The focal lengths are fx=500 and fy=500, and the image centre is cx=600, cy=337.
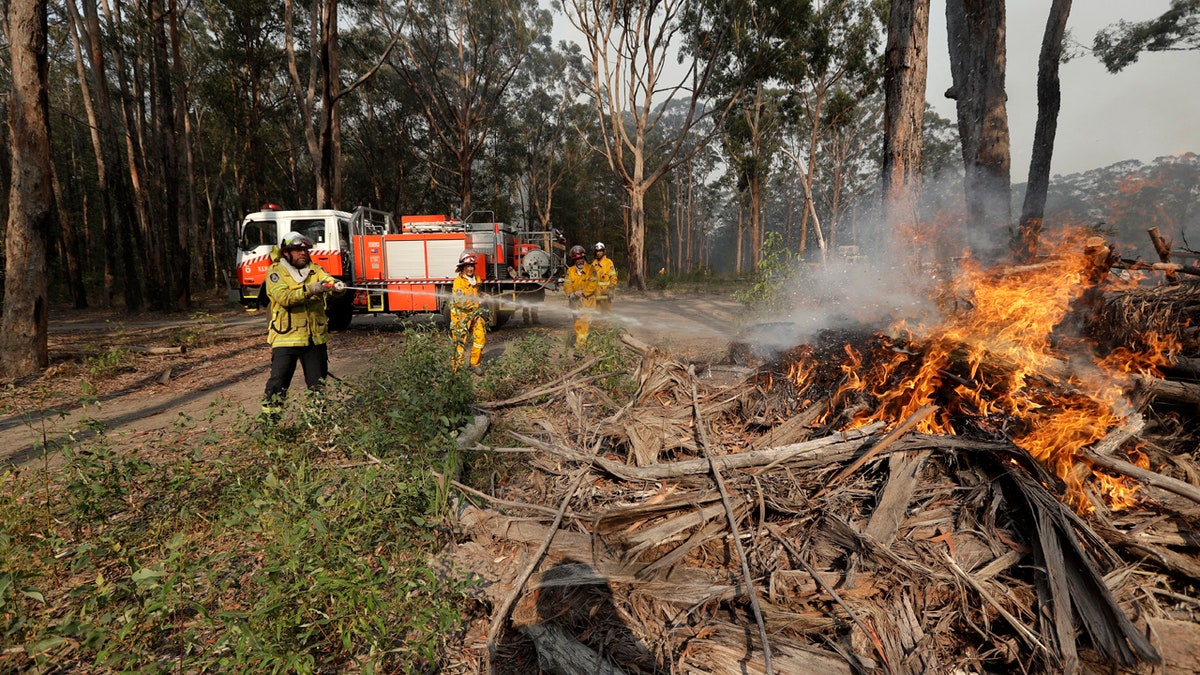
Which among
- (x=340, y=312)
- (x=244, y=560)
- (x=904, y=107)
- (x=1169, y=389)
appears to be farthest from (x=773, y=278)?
(x=340, y=312)

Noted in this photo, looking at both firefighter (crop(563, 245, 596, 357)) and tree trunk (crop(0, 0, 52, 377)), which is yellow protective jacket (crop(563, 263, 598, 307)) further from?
tree trunk (crop(0, 0, 52, 377))

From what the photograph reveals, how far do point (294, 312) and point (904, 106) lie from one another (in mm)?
6722

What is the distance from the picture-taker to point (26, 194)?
703 centimetres

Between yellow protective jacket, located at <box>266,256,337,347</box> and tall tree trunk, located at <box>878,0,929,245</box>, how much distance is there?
6.05 meters

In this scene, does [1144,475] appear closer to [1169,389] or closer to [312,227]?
[1169,389]

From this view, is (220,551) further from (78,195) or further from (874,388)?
(78,195)

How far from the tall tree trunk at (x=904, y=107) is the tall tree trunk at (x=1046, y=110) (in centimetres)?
675

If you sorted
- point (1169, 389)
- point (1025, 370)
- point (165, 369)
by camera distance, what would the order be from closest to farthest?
point (1169, 389) < point (1025, 370) < point (165, 369)

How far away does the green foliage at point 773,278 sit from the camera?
8648 mm

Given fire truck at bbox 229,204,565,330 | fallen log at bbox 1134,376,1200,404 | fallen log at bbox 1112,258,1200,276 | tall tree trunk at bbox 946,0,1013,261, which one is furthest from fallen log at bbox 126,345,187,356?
tall tree trunk at bbox 946,0,1013,261

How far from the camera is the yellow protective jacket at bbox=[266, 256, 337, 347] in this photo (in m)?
4.74

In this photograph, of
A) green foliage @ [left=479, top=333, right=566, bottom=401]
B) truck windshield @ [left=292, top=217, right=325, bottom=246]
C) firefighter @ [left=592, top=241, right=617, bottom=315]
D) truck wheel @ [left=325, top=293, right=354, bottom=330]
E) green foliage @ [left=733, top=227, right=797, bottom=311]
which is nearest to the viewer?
green foliage @ [left=479, top=333, right=566, bottom=401]

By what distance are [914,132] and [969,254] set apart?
1601mm

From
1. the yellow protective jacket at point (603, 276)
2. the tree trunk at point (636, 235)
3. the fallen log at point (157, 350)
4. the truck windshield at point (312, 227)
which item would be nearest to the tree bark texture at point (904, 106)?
the yellow protective jacket at point (603, 276)
